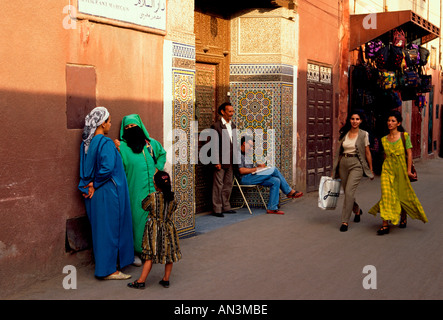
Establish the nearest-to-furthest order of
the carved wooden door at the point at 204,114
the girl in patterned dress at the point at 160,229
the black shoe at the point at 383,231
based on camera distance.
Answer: the girl in patterned dress at the point at 160,229 < the black shoe at the point at 383,231 < the carved wooden door at the point at 204,114

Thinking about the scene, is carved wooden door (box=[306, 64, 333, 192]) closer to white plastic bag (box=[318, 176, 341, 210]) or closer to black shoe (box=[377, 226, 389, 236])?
white plastic bag (box=[318, 176, 341, 210])

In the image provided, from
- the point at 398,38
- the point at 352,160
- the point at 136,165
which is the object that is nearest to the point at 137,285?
the point at 136,165

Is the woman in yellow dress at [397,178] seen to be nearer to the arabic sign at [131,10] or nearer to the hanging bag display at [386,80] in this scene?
the arabic sign at [131,10]

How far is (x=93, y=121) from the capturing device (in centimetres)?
542

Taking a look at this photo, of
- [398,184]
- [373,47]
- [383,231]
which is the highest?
[373,47]

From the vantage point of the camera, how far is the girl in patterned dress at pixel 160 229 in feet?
16.3

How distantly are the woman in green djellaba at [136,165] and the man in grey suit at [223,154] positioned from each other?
281 centimetres

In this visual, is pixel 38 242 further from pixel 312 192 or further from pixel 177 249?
pixel 312 192

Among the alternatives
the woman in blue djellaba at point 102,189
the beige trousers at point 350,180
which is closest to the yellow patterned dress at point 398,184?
the beige trousers at point 350,180

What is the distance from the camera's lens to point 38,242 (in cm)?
514

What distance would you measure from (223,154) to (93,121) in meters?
3.65

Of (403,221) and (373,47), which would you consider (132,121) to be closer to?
(403,221)

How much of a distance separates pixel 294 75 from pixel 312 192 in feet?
7.85
